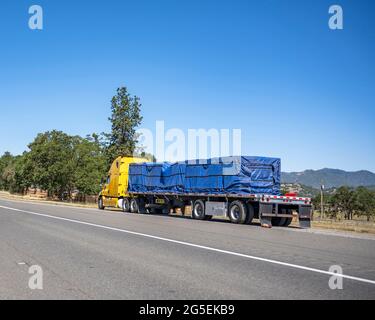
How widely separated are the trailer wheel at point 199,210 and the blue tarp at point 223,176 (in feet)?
2.12

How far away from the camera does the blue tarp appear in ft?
71.4

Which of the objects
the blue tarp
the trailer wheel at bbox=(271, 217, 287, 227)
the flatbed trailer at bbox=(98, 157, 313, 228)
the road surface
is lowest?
the trailer wheel at bbox=(271, 217, 287, 227)

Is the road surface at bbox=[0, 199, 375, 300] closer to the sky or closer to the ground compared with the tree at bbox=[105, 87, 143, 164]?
closer to the ground

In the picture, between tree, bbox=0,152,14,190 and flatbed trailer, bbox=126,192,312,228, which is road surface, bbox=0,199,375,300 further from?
tree, bbox=0,152,14,190

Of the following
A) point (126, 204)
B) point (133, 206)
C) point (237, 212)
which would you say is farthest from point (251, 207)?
point (126, 204)

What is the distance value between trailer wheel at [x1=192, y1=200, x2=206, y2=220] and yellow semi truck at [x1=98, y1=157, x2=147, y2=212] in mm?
8284

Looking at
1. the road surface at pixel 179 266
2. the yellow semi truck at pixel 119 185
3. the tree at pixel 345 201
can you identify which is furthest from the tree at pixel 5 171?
the road surface at pixel 179 266

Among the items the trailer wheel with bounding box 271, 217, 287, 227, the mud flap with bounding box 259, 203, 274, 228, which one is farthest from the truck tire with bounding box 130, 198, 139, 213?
the mud flap with bounding box 259, 203, 274, 228

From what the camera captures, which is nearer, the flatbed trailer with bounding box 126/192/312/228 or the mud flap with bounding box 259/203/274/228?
the mud flap with bounding box 259/203/274/228

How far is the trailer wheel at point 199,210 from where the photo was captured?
23828 millimetres

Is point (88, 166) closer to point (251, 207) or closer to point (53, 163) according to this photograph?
point (53, 163)

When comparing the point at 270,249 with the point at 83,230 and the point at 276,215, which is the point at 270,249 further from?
the point at 276,215

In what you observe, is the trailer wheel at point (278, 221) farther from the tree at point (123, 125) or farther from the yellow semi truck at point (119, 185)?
the tree at point (123, 125)
